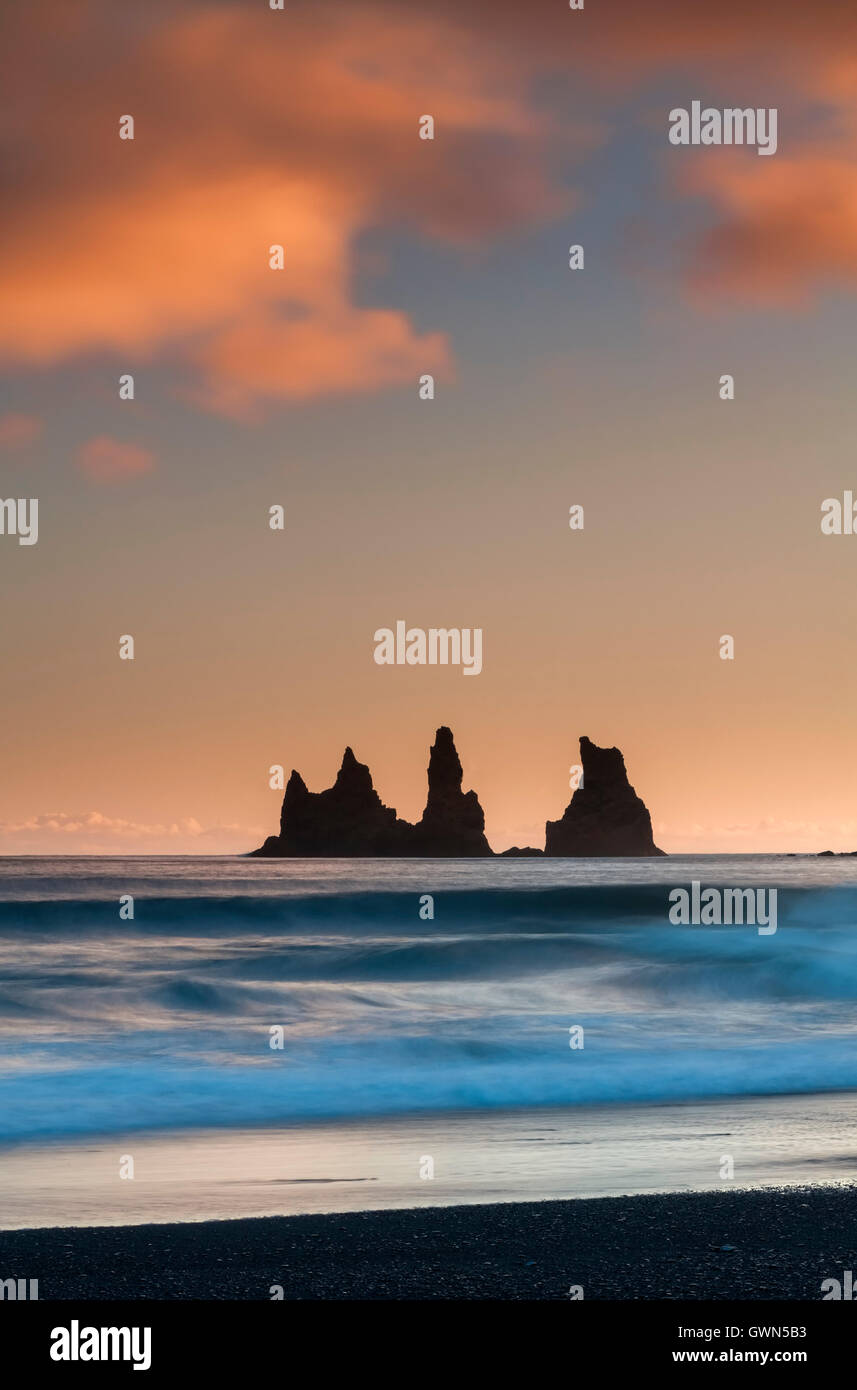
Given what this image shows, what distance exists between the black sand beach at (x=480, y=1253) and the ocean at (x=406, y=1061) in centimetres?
53

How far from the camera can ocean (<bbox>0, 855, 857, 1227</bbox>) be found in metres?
9.09

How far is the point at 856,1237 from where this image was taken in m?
7.01

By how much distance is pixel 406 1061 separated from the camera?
659 inches

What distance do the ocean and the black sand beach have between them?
1.75ft

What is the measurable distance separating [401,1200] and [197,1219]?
4.09ft

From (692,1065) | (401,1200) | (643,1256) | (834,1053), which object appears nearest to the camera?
(643,1256)

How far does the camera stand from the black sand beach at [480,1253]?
246 inches
